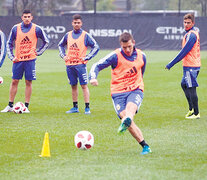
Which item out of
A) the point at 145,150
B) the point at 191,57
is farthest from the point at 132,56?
the point at 191,57

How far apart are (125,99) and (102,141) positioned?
107cm

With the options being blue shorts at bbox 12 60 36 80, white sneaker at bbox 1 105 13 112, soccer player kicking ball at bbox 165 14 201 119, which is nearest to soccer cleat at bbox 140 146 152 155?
soccer player kicking ball at bbox 165 14 201 119

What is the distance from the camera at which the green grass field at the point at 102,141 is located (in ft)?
20.3

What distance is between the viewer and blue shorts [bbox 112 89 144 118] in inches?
281

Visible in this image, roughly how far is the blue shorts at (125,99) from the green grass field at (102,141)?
613mm

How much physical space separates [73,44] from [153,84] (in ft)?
19.2

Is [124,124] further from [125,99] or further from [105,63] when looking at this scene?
[105,63]

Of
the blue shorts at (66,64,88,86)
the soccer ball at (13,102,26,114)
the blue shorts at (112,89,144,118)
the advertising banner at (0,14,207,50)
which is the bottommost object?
the advertising banner at (0,14,207,50)

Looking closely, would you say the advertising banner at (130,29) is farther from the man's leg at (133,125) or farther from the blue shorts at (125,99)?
the man's leg at (133,125)

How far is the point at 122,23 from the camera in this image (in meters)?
32.0

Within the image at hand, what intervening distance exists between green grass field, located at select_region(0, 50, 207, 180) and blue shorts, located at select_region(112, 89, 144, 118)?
61 cm

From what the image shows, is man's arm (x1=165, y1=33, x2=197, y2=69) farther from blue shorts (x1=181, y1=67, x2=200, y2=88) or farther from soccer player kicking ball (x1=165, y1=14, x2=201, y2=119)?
blue shorts (x1=181, y1=67, x2=200, y2=88)

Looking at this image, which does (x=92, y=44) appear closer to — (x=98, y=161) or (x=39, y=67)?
(x=98, y=161)

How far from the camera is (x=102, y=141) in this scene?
8023 mm
